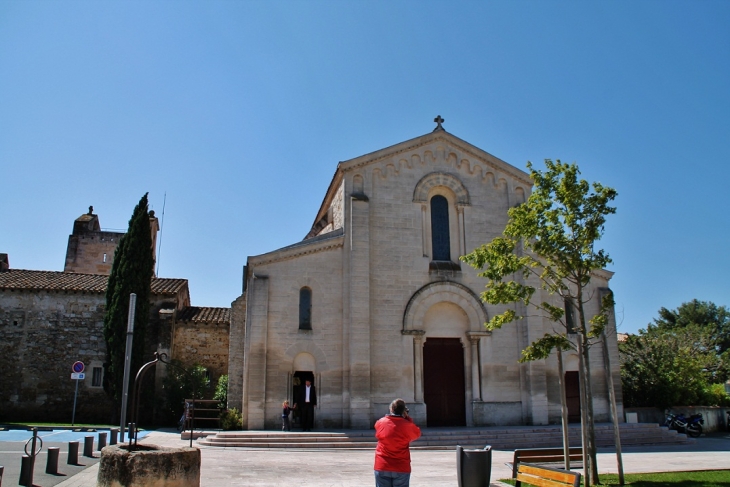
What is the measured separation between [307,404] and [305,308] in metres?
3.76

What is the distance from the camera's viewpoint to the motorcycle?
25062 mm

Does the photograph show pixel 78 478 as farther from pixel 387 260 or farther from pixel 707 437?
pixel 707 437

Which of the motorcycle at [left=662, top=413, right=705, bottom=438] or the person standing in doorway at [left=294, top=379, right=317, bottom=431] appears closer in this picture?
the person standing in doorway at [left=294, top=379, right=317, bottom=431]

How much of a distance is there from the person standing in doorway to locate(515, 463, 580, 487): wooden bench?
11772mm

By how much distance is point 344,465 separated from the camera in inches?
621

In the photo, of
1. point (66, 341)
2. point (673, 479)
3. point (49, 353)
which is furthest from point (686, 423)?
point (49, 353)

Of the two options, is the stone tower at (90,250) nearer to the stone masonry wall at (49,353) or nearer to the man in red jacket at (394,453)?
the stone masonry wall at (49,353)

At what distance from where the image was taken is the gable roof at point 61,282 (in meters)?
28.8

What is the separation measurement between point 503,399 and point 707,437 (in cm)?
927

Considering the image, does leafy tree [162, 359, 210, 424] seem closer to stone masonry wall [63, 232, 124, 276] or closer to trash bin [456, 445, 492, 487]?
stone masonry wall [63, 232, 124, 276]

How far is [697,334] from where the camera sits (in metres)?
36.8

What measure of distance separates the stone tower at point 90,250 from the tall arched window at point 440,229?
76.1ft

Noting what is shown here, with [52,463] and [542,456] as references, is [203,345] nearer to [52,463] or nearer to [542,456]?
[52,463]

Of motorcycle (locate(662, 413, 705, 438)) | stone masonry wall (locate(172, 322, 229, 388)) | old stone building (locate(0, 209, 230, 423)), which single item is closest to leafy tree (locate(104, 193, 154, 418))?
old stone building (locate(0, 209, 230, 423))
